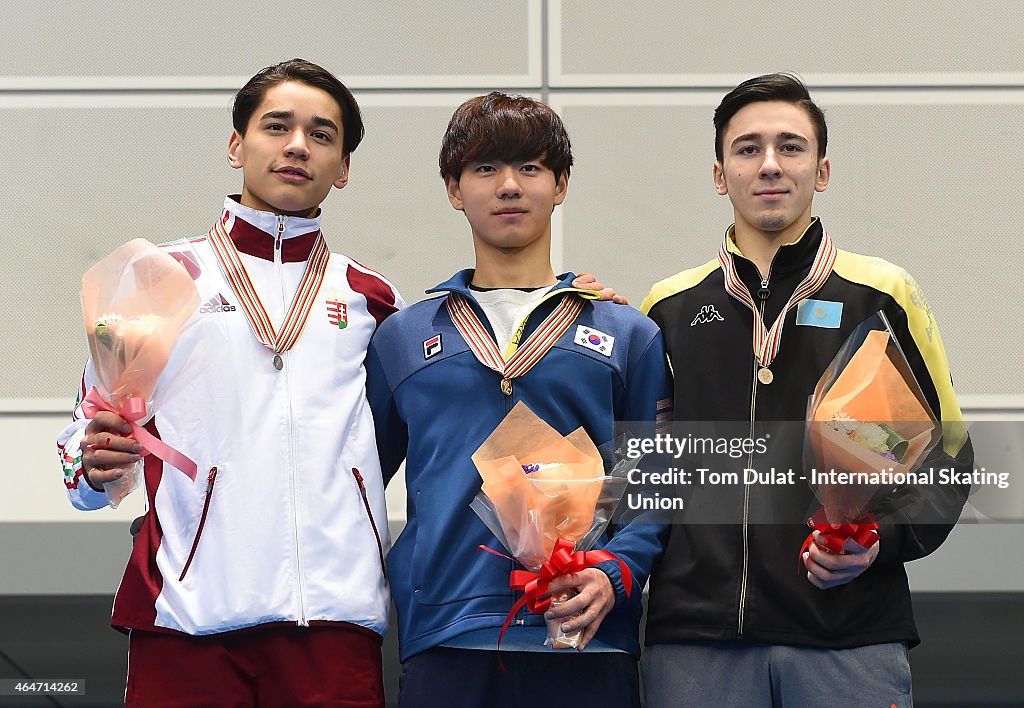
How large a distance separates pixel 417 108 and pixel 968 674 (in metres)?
2.55

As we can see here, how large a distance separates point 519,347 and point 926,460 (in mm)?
936

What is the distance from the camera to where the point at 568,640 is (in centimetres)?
212

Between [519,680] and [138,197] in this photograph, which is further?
[138,197]

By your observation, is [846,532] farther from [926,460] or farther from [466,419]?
[466,419]

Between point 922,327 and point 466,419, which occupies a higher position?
point 922,327

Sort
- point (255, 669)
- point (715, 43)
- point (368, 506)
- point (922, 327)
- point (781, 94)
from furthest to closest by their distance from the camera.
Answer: point (715, 43) < point (781, 94) < point (922, 327) < point (368, 506) < point (255, 669)

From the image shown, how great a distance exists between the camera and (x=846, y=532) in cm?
215

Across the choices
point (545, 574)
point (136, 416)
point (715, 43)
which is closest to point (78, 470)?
point (136, 416)

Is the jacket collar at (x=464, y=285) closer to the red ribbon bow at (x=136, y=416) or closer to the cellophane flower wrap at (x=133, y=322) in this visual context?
the cellophane flower wrap at (x=133, y=322)

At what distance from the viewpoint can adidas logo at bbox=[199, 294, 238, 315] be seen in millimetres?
2387

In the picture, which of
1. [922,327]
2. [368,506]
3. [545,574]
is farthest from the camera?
[922,327]

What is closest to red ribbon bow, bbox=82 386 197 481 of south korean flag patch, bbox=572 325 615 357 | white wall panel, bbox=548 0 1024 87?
south korean flag patch, bbox=572 325 615 357

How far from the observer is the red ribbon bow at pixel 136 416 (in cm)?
212

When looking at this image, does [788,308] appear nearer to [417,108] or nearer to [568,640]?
[568,640]
